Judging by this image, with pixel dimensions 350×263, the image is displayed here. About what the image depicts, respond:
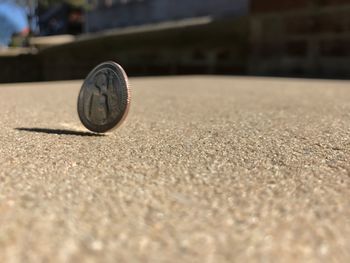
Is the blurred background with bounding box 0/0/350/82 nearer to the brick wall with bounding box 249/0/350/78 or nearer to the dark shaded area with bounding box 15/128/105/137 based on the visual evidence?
the brick wall with bounding box 249/0/350/78

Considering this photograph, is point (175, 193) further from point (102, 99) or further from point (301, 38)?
point (301, 38)

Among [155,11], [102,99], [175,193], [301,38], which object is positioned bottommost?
[175,193]

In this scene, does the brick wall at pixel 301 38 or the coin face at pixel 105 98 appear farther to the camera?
the brick wall at pixel 301 38

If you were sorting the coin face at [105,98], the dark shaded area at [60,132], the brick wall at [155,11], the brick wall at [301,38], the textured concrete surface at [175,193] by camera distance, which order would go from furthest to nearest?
1. the brick wall at [155,11]
2. the brick wall at [301,38]
3. the dark shaded area at [60,132]
4. the coin face at [105,98]
5. the textured concrete surface at [175,193]

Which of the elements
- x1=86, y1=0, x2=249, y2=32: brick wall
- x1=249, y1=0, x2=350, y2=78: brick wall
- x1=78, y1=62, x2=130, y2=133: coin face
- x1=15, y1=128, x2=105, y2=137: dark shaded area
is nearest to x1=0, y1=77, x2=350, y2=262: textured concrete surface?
x1=15, y1=128, x2=105, y2=137: dark shaded area

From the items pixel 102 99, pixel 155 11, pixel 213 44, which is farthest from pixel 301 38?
pixel 102 99

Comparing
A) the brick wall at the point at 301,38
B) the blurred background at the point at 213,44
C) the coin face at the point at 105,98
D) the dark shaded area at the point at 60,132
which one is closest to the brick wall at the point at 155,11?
the blurred background at the point at 213,44

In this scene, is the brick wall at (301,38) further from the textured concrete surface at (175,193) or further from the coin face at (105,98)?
the coin face at (105,98)
